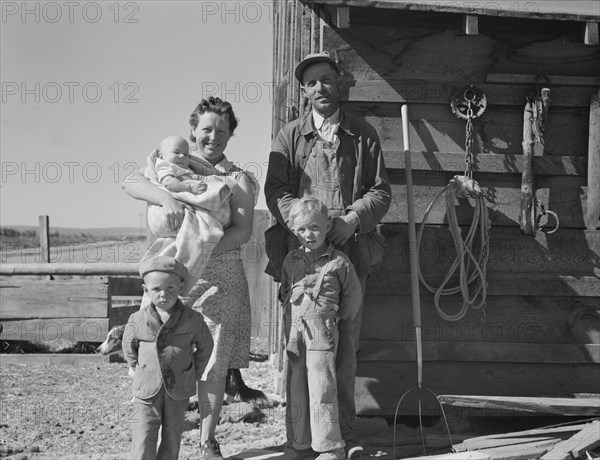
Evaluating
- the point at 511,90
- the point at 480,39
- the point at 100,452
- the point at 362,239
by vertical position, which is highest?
the point at 480,39

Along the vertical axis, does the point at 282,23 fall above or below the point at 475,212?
above

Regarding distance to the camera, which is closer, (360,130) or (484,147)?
(360,130)

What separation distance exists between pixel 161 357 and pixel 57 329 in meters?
5.39

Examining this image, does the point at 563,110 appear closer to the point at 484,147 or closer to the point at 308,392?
the point at 484,147

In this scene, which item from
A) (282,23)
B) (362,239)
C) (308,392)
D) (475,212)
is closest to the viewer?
(308,392)

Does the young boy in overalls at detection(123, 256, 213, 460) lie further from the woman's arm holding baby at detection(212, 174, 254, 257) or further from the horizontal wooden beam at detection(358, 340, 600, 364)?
the horizontal wooden beam at detection(358, 340, 600, 364)

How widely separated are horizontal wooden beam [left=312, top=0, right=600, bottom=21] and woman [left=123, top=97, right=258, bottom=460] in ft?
4.02

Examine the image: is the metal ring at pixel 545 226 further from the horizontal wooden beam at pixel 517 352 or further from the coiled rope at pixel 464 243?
the horizontal wooden beam at pixel 517 352

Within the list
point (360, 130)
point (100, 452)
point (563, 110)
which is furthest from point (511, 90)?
point (100, 452)

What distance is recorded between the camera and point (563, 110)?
604 centimetres

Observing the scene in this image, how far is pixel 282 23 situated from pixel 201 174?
3.42m

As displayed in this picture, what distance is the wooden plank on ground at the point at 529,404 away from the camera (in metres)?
5.21

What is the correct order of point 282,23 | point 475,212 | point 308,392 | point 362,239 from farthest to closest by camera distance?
point 282,23 → point 475,212 → point 362,239 → point 308,392

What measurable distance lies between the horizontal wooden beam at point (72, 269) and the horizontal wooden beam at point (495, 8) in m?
4.72
